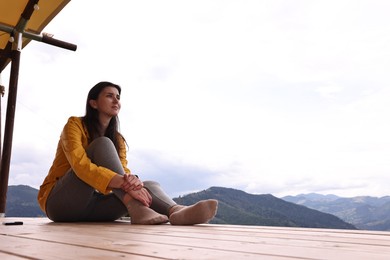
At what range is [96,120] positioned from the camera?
2.16 meters

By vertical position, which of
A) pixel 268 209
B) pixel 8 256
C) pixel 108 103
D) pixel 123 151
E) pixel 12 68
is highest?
pixel 12 68

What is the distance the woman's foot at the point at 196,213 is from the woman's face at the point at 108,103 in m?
0.69

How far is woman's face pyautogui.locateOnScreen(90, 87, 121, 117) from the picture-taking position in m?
2.13

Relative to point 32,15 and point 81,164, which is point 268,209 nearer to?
point 32,15

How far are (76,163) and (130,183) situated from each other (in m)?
0.25

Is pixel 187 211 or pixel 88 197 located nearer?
pixel 187 211

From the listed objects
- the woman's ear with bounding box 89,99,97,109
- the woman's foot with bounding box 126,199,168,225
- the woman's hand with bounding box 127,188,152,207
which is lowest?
the woman's foot with bounding box 126,199,168,225

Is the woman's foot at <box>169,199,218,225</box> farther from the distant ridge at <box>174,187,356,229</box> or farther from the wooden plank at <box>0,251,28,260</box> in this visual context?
the distant ridge at <box>174,187,356,229</box>

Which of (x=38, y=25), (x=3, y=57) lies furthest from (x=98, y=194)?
(x=3, y=57)

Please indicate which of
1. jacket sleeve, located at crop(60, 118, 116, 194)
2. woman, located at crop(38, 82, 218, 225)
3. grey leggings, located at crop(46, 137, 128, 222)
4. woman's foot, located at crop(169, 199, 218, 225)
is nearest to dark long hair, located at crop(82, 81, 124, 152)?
woman, located at crop(38, 82, 218, 225)

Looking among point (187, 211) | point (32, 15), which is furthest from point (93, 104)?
point (32, 15)

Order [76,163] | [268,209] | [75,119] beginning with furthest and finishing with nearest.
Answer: [268,209]
[75,119]
[76,163]

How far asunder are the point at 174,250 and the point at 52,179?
52.8 inches

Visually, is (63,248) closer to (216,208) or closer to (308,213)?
(216,208)
